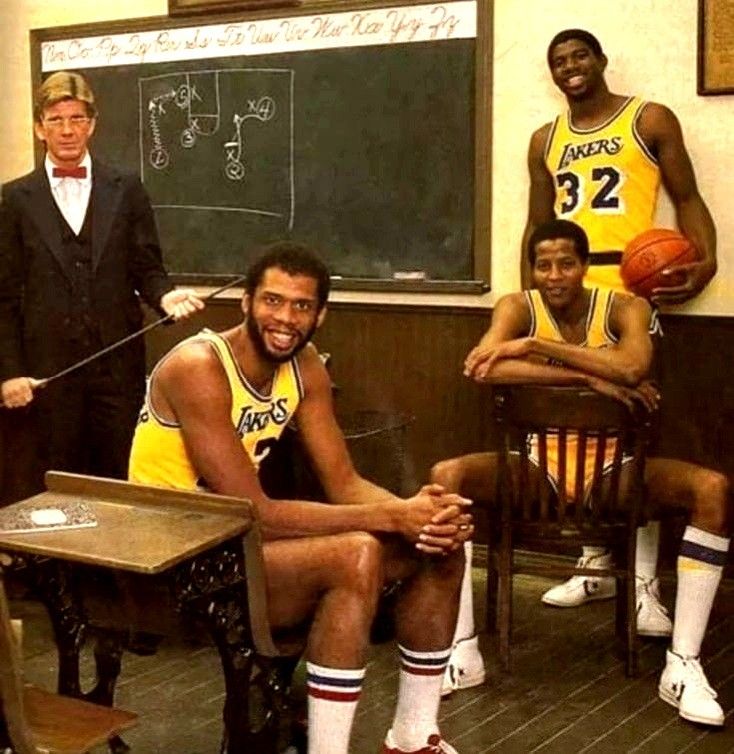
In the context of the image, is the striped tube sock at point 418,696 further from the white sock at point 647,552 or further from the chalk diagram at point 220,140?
the chalk diagram at point 220,140

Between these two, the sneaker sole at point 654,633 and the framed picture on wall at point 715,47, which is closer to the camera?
the sneaker sole at point 654,633

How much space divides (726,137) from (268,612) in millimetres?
2347

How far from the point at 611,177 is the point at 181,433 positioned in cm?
194

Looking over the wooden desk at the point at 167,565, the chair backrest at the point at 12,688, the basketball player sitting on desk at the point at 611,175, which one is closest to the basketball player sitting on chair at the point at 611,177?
the basketball player sitting on desk at the point at 611,175

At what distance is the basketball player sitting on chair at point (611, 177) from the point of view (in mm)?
3957

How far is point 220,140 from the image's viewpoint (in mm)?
4863

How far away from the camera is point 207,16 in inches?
190

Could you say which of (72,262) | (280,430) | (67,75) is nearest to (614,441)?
(280,430)

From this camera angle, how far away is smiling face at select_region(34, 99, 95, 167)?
3.63 metres

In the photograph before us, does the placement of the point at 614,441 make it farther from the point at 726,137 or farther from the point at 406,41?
the point at 406,41

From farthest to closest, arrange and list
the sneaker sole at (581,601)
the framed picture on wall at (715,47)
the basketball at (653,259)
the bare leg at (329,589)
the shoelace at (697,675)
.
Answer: the sneaker sole at (581,601) → the framed picture on wall at (715,47) → the basketball at (653,259) → the shoelace at (697,675) → the bare leg at (329,589)

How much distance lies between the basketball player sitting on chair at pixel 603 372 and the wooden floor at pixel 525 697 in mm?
132

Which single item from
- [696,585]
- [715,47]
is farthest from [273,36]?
[696,585]

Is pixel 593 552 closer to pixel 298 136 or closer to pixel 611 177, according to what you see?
pixel 611 177
